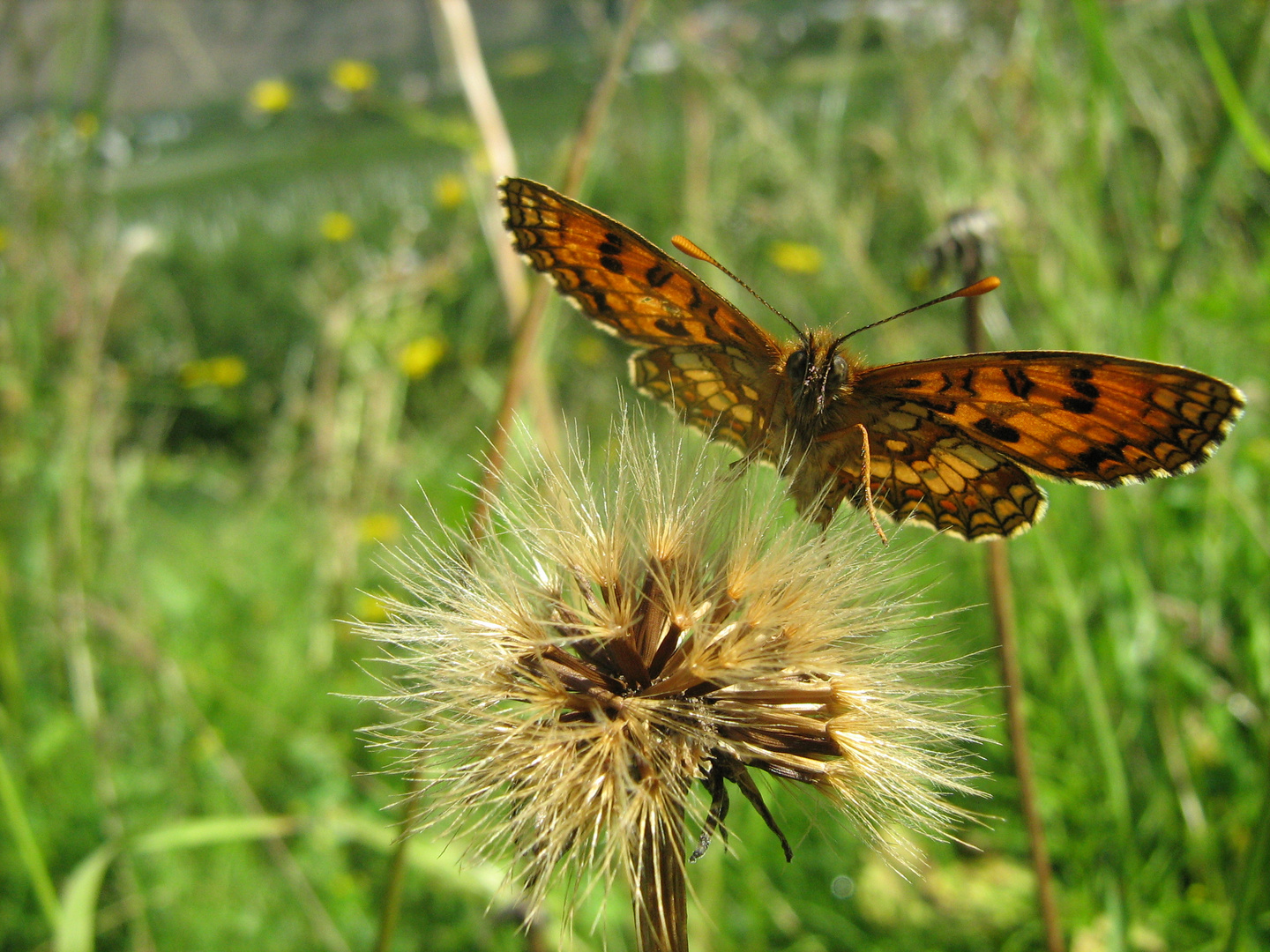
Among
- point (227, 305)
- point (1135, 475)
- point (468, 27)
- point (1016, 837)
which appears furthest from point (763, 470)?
point (227, 305)

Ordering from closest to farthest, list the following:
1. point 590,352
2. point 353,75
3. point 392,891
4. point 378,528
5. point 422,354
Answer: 1. point 392,891
2. point 378,528
3. point 422,354
4. point 353,75
5. point 590,352

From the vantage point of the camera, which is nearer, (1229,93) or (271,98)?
(1229,93)

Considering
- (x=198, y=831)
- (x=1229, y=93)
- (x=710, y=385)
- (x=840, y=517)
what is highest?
(x=1229, y=93)

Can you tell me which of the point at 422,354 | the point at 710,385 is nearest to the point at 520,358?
the point at 710,385

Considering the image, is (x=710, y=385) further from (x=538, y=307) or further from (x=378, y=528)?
(x=378, y=528)

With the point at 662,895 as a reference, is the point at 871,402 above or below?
above

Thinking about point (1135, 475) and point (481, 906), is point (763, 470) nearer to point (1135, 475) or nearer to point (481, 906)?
point (1135, 475)
